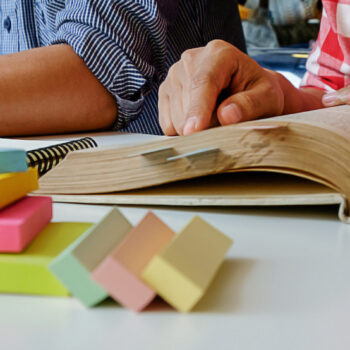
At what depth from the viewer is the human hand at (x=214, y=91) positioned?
468 mm

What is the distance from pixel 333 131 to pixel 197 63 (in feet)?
→ 0.94

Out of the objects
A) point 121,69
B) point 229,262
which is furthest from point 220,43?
point 229,262

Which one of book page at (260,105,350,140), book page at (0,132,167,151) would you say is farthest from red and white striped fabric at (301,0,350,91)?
book page at (260,105,350,140)

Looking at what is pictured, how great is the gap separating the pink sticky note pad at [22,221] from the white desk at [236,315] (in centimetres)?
2

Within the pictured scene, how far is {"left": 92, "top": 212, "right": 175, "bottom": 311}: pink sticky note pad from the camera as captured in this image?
0.19 m

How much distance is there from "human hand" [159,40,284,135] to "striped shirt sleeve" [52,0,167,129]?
0.46ft

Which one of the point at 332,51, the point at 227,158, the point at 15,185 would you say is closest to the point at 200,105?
the point at 227,158

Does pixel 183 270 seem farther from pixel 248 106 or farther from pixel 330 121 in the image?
pixel 248 106

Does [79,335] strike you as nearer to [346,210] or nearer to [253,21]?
[346,210]

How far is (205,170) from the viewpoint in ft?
1.14

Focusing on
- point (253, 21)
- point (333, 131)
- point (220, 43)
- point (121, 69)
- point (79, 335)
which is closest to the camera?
point (79, 335)

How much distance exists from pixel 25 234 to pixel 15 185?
0.12 feet

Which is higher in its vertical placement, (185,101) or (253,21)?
(185,101)

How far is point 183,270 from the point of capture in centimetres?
19
